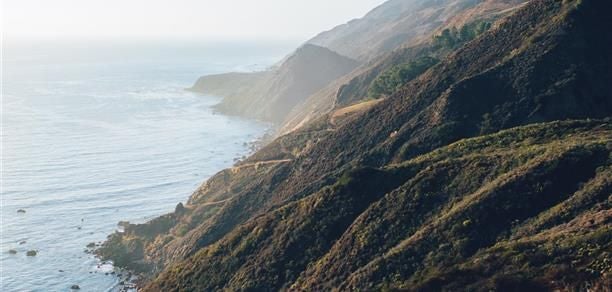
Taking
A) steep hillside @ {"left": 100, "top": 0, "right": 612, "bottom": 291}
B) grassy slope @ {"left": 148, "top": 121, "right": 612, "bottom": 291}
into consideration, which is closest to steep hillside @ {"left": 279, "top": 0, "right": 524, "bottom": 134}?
steep hillside @ {"left": 100, "top": 0, "right": 612, "bottom": 291}

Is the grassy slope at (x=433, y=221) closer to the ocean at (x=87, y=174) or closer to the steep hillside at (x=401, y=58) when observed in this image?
the ocean at (x=87, y=174)

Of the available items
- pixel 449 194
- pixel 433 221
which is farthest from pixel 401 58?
pixel 433 221

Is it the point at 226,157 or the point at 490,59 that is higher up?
the point at 490,59

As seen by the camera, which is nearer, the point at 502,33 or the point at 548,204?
the point at 548,204

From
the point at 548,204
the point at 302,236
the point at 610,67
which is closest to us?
the point at 548,204

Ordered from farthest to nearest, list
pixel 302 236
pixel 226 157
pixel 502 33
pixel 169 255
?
pixel 226 157 → pixel 502 33 → pixel 169 255 → pixel 302 236

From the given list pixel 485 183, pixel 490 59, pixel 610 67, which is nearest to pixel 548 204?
pixel 485 183

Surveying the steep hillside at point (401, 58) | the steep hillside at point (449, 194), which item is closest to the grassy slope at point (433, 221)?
the steep hillside at point (449, 194)

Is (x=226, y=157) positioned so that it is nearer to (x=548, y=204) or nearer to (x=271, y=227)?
(x=271, y=227)

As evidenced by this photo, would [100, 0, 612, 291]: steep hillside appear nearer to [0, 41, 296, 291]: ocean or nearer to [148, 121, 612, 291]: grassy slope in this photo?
[148, 121, 612, 291]: grassy slope
